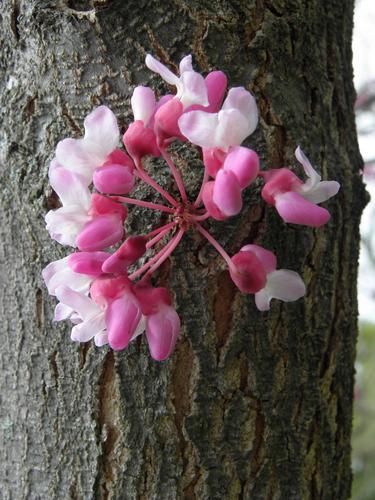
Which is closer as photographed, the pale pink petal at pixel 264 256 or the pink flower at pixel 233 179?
the pink flower at pixel 233 179

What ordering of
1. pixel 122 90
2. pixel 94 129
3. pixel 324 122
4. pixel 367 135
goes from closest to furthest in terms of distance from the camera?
pixel 94 129 < pixel 122 90 < pixel 324 122 < pixel 367 135

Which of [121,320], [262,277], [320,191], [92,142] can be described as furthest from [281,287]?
[92,142]

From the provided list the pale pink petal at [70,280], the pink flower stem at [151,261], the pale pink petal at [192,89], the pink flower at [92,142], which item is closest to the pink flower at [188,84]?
the pale pink petal at [192,89]

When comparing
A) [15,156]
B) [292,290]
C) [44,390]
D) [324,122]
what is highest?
[324,122]

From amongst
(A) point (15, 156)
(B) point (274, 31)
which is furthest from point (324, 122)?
(A) point (15, 156)

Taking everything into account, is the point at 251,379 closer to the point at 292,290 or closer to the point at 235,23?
the point at 292,290

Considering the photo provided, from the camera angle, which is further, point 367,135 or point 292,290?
point 367,135

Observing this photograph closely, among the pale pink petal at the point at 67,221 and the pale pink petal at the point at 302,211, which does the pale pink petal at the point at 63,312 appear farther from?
the pale pink petal at the point at 302,211

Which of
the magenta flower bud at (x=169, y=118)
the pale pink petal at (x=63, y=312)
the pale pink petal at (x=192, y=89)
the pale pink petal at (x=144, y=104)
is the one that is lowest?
the pale pink petal at (x=63, y=312)
